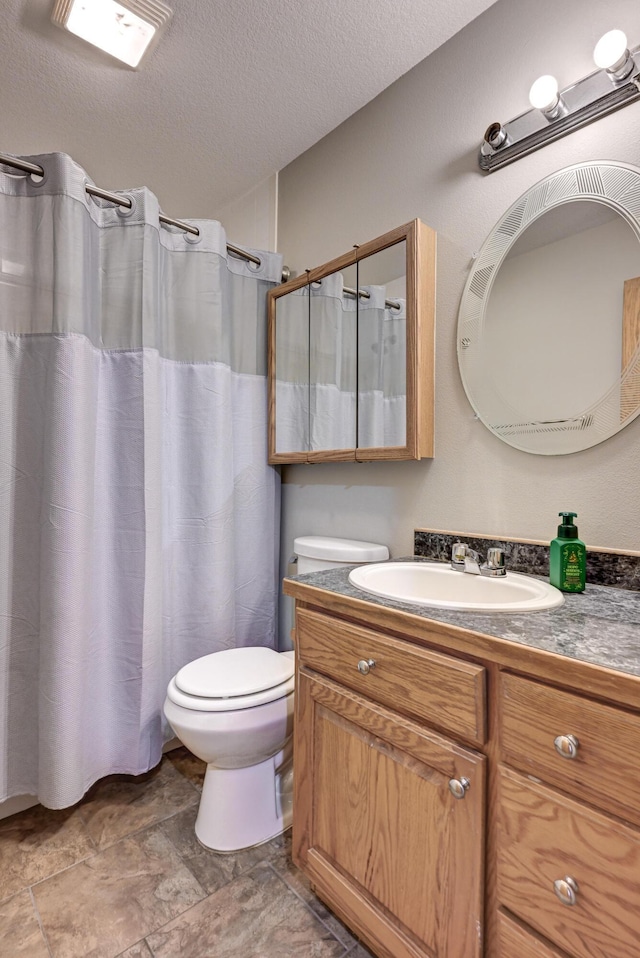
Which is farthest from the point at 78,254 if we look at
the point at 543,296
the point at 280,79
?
the point at 543,296

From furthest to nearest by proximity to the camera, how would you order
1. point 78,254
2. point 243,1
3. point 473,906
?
point 78,254 → point 243,1 → point 473,906

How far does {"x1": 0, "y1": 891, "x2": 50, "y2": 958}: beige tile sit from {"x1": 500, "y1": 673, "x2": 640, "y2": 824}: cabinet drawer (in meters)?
1.19

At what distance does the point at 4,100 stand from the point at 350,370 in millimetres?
1518

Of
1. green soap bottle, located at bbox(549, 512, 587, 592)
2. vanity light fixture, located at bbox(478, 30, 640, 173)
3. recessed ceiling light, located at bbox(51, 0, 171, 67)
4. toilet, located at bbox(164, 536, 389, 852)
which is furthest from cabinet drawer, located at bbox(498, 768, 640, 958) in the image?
recessed ceiling light, located at bbox(51, 0, 171, 67)

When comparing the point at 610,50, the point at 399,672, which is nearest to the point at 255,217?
the point at 610,50

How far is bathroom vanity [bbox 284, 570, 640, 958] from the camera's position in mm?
659

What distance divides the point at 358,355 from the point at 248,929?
5.30 ft

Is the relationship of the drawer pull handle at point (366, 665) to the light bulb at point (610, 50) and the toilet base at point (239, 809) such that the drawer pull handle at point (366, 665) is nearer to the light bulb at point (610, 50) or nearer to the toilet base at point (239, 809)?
the toilet base at point (239, 809)

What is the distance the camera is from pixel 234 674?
1460mm

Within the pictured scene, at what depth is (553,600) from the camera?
929mm

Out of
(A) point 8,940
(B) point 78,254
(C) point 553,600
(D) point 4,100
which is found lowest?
(A) point 8,940

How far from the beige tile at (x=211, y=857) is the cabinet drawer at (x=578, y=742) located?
994 millimetres

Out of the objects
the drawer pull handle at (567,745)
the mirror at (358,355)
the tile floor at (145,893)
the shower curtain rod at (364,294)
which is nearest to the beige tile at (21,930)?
the tile floor at (145,893)

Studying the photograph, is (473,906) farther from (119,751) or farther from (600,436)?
(119,751)
